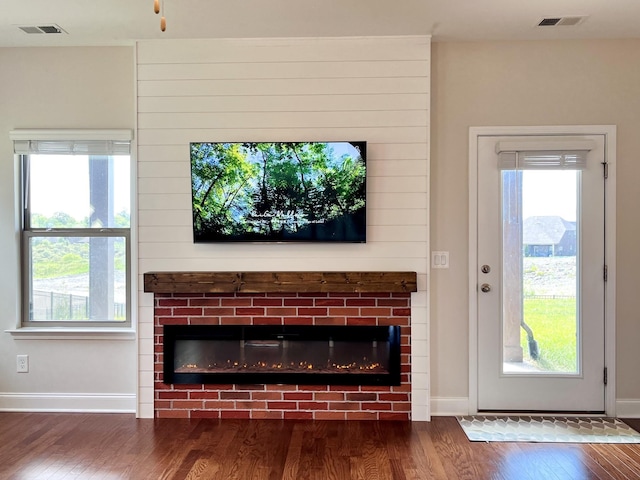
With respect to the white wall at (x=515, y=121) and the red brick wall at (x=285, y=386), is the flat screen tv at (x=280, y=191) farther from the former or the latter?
the white wall at (x=515, y=121)

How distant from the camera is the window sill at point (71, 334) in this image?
3334 mm

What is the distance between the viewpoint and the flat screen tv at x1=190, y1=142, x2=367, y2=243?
310 centimetres

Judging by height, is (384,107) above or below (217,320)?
above

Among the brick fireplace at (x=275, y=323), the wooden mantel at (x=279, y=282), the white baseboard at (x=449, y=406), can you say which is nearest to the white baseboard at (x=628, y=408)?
the white baseboard at (x=449, y=406)

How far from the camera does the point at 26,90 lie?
10.9ft

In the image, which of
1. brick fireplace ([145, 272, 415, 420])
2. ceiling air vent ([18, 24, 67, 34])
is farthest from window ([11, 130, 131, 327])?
ceiling air vent ([18, 24, 67, 34])

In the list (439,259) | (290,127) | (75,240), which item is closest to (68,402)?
(75,240)

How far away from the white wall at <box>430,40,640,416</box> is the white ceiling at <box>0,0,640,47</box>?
13 centimetres

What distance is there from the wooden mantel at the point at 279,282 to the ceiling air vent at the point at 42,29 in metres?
1.67

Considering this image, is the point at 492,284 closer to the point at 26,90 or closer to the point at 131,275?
the point at 131,275

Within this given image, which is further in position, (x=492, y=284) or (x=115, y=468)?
(x=492, y=284)

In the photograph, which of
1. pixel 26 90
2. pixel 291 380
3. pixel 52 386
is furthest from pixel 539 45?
pixel 52 386

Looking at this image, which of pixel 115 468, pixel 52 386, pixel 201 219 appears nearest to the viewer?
pixel 115 468

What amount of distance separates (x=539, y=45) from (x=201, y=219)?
102 inches
